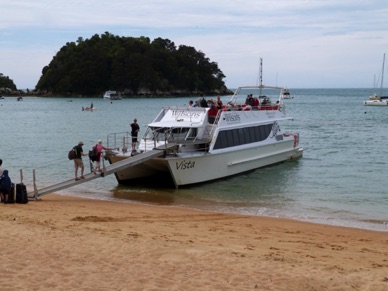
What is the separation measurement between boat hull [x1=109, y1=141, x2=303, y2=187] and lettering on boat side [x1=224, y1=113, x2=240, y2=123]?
1512mm

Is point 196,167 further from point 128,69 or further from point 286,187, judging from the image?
point 128,69

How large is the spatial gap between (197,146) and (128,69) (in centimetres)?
14560

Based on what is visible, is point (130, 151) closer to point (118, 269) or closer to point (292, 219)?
point (292, 219)

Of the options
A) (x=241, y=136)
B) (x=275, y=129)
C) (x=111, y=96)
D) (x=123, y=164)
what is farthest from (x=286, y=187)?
(x=111, y=96)

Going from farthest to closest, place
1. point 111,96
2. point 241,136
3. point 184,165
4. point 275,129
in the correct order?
point 111,96 < point 275,129 < point 241,136 < point 184,165

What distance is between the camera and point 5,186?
17.8 m

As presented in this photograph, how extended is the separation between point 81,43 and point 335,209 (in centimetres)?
17219

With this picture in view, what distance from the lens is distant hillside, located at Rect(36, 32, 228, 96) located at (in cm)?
16638

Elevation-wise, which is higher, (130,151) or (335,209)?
(130,151)

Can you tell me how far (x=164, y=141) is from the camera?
23.7m

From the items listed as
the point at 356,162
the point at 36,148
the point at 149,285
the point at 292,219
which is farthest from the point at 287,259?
the point at 36,148

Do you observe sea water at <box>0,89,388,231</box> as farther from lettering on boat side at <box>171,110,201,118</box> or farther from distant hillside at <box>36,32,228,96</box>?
distant hillside at <box>36,32,228,96</box>

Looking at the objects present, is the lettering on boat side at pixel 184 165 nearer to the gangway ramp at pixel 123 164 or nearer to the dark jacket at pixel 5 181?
the gangway ramp at pixel 123 164

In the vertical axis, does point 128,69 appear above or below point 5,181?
above
